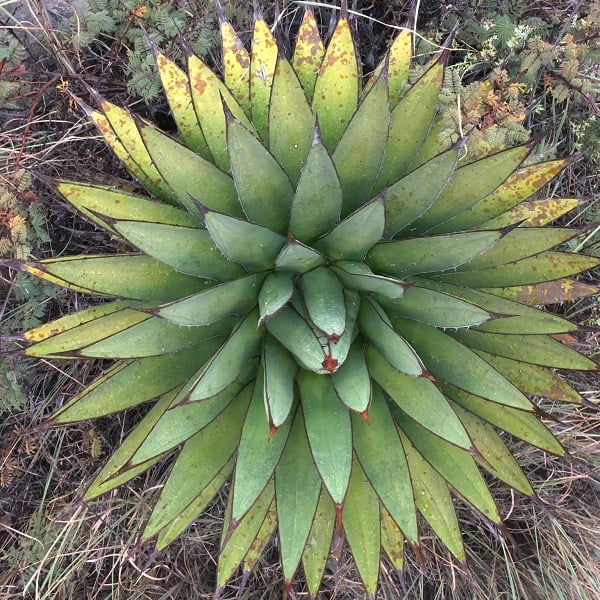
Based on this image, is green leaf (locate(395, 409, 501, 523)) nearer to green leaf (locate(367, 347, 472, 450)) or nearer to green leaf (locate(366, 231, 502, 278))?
green leaf (locate(367, 347, 472, 450))

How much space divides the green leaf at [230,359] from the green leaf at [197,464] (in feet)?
0.96

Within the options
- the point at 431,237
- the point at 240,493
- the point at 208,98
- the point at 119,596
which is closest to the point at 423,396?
the point at 431,237

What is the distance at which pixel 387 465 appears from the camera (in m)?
1.65

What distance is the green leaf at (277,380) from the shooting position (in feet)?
4.49

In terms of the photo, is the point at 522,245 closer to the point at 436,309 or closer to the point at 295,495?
the point at 436,309

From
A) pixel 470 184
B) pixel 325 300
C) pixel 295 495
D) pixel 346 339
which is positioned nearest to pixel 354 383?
pixel 346 339

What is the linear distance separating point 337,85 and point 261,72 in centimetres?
26

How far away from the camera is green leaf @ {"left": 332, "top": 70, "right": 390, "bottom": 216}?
4.79 feet

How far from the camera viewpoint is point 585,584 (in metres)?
2.54

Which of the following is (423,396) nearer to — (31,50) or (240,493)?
(240,493)

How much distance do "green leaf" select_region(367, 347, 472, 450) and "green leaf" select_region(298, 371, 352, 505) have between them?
0.49ft

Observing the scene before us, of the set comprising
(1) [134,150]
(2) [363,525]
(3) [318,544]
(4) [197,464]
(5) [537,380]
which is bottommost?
(3) [318,544]

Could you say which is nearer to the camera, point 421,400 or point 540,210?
point 421,400

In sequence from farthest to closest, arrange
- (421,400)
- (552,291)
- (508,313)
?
(552,291), (508,313), (421,400)
